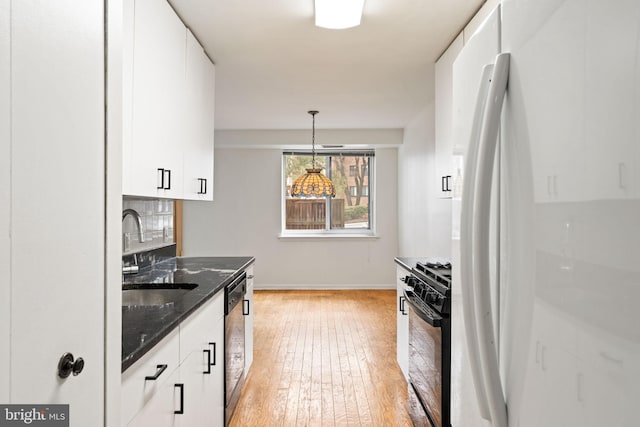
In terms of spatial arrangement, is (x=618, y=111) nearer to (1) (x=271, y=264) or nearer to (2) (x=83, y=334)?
(2) (x=83, y=334)

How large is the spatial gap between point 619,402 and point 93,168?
912 millimetres

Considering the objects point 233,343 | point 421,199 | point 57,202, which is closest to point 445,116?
point 233,343

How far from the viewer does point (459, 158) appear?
41.0 inches

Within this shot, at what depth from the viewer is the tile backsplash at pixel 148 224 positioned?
2670mm

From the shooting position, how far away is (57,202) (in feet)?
2.43

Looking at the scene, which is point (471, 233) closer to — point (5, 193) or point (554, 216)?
point (554, 216)

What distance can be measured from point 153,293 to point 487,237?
1.90 m

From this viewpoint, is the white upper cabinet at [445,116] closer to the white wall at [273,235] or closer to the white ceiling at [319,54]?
the white ceiling at [319,54]

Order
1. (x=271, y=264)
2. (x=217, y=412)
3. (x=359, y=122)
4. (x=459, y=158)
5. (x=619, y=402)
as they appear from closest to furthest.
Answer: (x=619, y=402), (x=459, y=158), (x=217, y=412), (x=359, y=122), (x=271, y=264)

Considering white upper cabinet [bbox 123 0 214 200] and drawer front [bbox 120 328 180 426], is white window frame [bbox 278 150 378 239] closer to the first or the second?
white upper cabinet [bbox 123 0 214 200]

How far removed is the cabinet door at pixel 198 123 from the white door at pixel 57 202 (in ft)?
5.68

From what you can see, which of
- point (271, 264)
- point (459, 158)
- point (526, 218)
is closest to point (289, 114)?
point (271, 264)

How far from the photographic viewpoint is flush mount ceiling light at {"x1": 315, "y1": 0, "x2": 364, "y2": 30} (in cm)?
226

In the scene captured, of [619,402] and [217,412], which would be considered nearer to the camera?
[619,402]
